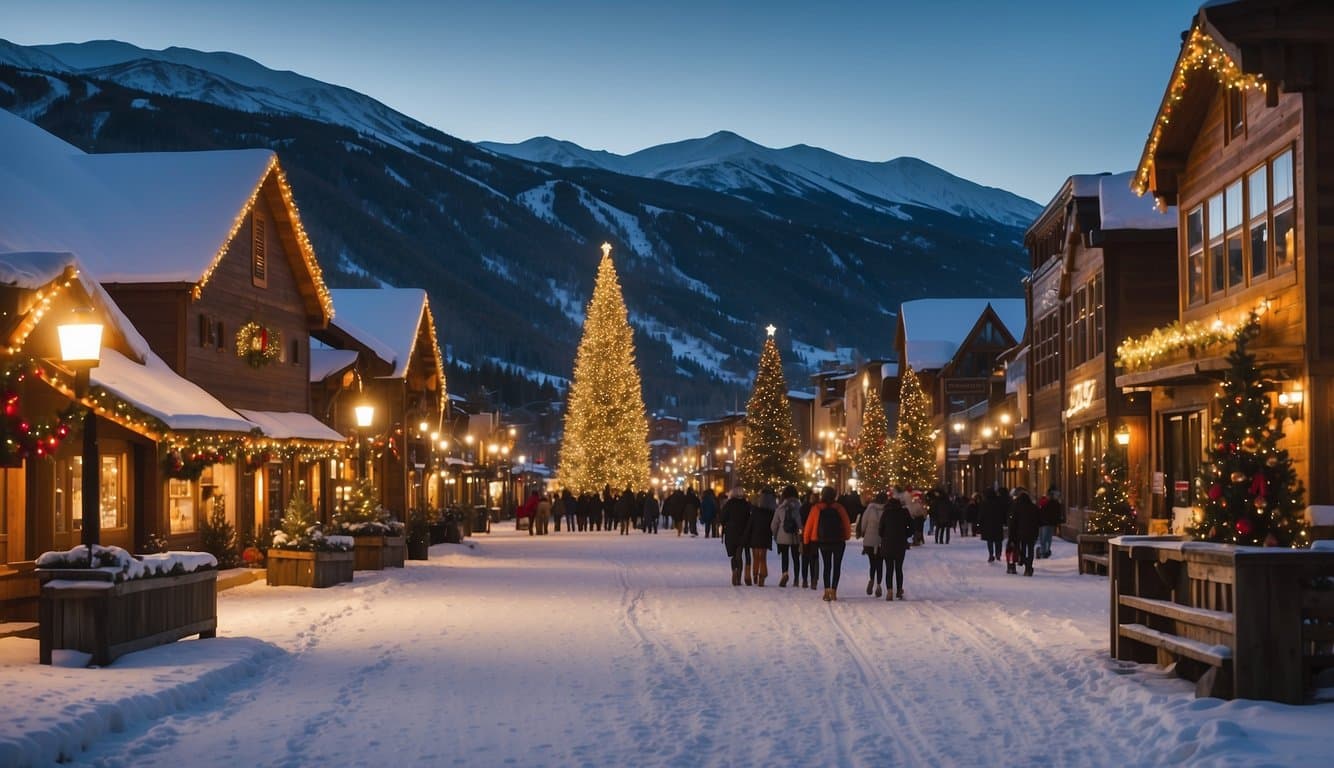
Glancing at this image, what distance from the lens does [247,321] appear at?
3438cm

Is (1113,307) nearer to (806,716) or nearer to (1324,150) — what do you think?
(1324,150)

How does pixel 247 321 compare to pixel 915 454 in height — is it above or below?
above

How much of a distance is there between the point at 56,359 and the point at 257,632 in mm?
4257

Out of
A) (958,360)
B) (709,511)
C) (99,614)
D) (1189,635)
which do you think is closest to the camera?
(1189,635)

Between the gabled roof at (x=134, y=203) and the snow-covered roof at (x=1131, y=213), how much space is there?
18458mm

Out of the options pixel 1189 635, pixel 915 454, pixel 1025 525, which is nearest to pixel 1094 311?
pixel 1025 525

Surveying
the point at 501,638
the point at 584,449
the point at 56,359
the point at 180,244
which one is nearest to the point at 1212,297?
the point at 501,638

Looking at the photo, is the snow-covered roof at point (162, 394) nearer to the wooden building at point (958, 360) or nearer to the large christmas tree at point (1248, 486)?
the large christmas tree at point (1248, 486)

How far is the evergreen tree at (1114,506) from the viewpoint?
31453 mm

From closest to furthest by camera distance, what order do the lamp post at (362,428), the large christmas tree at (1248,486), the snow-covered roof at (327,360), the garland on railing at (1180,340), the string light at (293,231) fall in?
the large christmas tree at (1248,486) < the garland on railing at (1180,340) < the string light at (293,231) < the lamp post at (362,428) < the snow-covered roof at (327,360)

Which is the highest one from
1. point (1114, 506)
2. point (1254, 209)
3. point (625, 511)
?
point (1254, 209)

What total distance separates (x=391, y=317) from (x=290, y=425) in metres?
17.7

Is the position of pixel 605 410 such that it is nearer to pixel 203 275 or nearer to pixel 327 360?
pixel 327 360

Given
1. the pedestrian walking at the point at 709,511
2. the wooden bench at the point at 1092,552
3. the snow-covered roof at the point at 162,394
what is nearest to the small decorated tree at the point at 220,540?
the snow-covered roof at the point at 162,394
